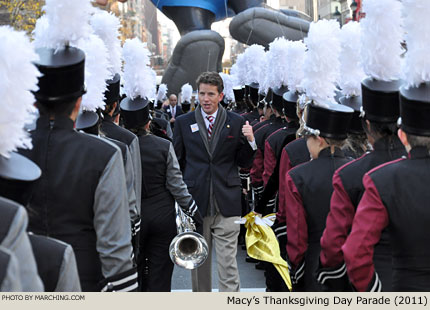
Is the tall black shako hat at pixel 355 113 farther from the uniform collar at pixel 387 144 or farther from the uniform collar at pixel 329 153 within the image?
the uniform collar at pixel 387 144

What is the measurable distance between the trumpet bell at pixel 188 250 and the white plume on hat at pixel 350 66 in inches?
65.0

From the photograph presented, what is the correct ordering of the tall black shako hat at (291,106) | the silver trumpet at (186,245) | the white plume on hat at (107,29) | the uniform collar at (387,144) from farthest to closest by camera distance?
the tall black shako hat at (291,106) < the silver trumpet at (186,245) < the white plume on hat at (107,29) < the uniform collar at (387,144)

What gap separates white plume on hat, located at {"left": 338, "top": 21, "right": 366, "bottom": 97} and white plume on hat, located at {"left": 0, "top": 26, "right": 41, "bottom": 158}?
2993mm

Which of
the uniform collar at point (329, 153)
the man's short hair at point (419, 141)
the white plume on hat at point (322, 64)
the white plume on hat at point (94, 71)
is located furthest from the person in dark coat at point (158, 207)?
the man's short hair at point (419, 141)

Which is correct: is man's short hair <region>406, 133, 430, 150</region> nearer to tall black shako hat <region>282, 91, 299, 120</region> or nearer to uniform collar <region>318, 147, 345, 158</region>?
uniform collar <region>318, 147, 345, 158</region>

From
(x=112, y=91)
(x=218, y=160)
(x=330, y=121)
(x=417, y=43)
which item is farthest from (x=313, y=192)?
(x=218, y=160)

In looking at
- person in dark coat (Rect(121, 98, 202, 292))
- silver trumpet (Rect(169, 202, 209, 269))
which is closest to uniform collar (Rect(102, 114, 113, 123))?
person in dark coat (Rect(121, 98, 202, 292))

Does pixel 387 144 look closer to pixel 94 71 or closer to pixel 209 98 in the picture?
pixel 94 71

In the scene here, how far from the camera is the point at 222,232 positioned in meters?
6.19

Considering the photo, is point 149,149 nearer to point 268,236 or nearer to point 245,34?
point 268,236

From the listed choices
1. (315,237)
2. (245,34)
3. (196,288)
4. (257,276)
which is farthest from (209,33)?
(315,237)

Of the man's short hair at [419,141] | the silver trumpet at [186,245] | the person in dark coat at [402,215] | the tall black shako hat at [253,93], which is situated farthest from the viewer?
the tall black shako hat at [253,93]

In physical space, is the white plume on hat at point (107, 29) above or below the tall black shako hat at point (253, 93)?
above

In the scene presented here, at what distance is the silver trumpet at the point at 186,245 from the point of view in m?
5.29
